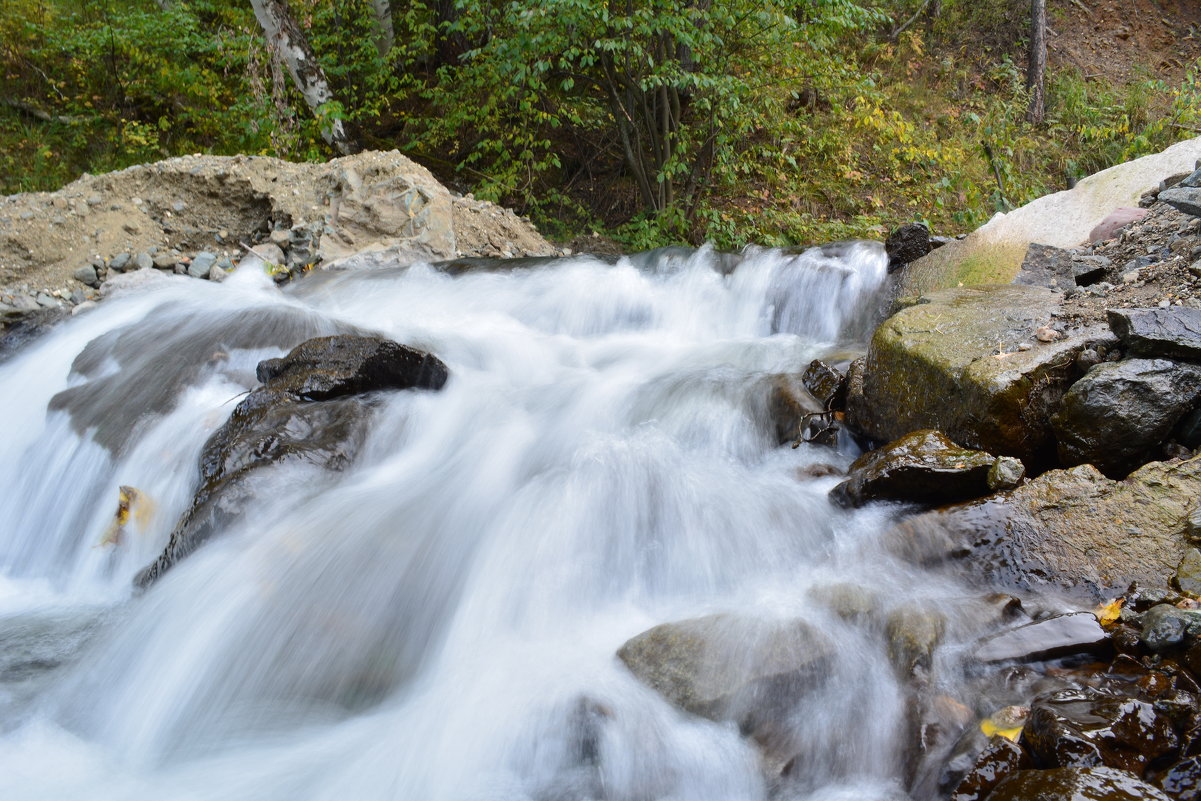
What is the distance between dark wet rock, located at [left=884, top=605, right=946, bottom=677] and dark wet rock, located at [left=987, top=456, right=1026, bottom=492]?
0.73m

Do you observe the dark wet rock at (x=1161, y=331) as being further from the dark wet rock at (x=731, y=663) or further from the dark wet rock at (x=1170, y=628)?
the dark wet rock at (x=731, y=663)

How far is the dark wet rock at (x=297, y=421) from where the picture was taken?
12.3 feet

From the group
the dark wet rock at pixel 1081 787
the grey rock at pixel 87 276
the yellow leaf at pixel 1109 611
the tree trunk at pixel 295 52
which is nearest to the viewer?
the dark wet rock at pixel 1081 787

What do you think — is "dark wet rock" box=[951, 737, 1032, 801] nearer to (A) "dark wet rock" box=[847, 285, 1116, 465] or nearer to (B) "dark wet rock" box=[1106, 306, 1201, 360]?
(A) "dark wet rock" box=[847, 285, 1116, 465]

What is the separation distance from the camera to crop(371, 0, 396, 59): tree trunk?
401 inches

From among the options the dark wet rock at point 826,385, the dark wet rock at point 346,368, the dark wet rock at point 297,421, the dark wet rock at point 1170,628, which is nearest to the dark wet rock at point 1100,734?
the dark wet rock at point 1170,628

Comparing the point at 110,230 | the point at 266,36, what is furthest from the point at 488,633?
the point at 266,36

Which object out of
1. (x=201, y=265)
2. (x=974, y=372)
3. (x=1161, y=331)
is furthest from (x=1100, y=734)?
(x=201, y=265)

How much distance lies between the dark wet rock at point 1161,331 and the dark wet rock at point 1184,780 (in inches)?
71.1

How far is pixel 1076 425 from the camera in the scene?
316 centimetres

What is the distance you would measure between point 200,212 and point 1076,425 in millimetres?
7917

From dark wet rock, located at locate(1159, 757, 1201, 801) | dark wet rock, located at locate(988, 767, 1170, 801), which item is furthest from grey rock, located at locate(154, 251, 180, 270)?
dark wet rock, located at locate(1159, 757, 1201, 801)

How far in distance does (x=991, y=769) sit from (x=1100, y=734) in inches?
10.8

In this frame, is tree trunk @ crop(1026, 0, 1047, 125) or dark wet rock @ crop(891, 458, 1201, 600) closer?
dark wet rock @ crop(891, 458, 1201, 600)
